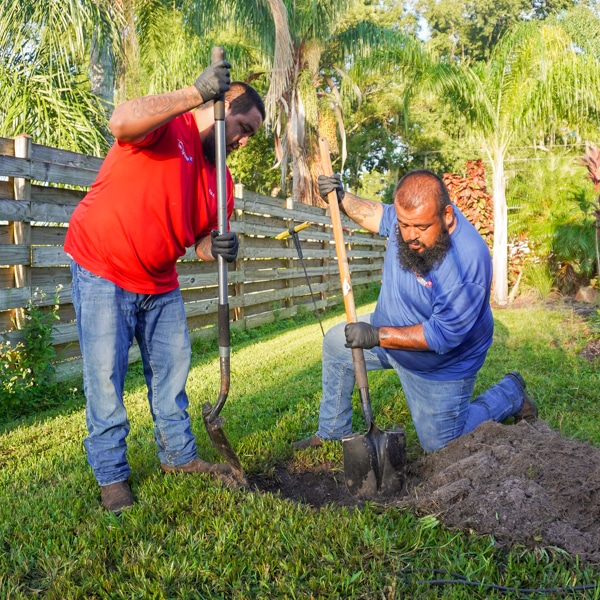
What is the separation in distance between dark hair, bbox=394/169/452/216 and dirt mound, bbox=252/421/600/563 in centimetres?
129

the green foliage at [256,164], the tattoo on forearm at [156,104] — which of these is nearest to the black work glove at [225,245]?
the tattoo on forearm at [156,104]

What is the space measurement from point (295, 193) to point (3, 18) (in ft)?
29.0

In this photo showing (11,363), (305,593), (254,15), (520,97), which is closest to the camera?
(305,593)

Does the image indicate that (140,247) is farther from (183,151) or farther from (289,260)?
(289,260)

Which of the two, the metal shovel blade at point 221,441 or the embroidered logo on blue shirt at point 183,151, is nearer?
the embroidered logo on blue shirt at point 183,151

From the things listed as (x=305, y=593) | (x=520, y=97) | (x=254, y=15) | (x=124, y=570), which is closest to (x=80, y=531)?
(x=124, y=570)

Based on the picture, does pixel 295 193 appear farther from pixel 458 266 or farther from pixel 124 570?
pixel 124 570

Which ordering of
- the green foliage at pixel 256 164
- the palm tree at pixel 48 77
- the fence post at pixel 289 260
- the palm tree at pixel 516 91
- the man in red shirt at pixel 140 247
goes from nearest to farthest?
the man in red shirt at pixel 140 247
the palm tree at pixel 48 77
the fence post at pixel 289 260
the palm tree at pixel 516 91
the green foliage at pixel 256 164

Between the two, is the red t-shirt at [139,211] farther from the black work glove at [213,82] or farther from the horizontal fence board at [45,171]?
the horizontal fence board at [45,171]

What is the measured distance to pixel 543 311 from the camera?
10.2 meters

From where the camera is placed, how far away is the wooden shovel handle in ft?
11.7

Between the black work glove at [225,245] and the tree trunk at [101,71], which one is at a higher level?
the tree trunk at [101,71]

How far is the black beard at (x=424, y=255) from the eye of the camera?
343cm

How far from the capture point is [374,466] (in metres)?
3.22
